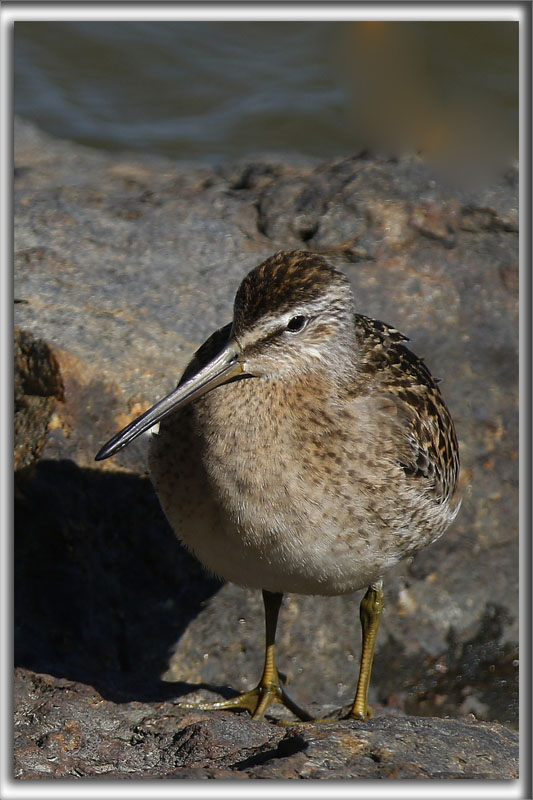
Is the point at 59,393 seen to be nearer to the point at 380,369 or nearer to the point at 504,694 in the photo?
the point at 380,369

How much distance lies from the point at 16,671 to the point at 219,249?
2317mm

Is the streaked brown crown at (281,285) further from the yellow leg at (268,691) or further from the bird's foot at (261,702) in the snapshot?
the bird's foot at (261,702)

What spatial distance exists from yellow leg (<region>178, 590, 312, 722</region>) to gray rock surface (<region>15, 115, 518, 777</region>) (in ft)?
0.60

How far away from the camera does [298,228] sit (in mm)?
5230

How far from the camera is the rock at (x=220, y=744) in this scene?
2941 mm

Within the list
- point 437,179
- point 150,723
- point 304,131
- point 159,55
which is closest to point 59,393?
point 150,723

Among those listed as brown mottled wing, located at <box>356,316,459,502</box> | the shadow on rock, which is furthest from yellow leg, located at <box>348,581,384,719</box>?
the shadow on rock

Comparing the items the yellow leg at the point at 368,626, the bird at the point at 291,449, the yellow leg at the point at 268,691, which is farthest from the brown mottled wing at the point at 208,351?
the yellow leg at the point at 368,626

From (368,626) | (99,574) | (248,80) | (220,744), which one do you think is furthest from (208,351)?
(248,80)

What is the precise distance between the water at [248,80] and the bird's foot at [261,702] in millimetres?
4332

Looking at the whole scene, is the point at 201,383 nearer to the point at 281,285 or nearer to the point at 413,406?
the point at 281,285

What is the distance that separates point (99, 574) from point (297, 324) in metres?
1.48

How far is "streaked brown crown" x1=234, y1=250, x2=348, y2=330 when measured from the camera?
342 centimetres

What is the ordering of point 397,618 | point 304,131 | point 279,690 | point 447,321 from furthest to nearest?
point 304,131, point 447,321, point 397,618, point 279,690
